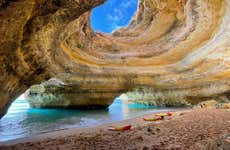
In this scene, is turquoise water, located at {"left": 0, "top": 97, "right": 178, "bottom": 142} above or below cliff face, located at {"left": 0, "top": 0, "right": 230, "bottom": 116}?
below

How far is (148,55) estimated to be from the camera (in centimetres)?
1559

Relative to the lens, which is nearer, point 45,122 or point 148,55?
point 45,122

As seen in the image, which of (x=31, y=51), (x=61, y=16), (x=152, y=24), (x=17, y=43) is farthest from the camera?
(x=152, y=24)

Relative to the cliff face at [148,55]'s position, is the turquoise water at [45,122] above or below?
below

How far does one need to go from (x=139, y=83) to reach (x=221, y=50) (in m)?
4.97

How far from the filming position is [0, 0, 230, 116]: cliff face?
23.9 feet

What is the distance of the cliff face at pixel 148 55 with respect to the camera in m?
7.27

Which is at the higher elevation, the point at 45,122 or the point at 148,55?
the point at 148,55

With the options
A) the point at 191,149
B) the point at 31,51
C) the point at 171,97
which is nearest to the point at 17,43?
the point at 31,51

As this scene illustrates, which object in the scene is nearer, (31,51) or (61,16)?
(61,16)

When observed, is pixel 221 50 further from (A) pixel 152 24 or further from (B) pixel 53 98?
(B) pixel 53 98

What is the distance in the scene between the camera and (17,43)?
5.36 meters

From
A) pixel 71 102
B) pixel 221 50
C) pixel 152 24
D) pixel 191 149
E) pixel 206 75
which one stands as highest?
pixel 152 24

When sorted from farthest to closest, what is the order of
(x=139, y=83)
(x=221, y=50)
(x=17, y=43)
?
(x=139, y=83), (x=221, y=50), (x=17, y=43)
